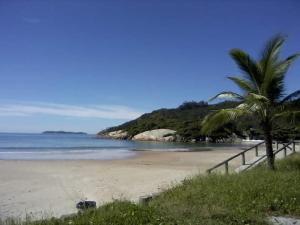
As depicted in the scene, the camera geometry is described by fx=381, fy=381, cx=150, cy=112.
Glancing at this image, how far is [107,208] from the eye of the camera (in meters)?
8.04

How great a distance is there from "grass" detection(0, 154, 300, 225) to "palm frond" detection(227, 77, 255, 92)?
4409mm

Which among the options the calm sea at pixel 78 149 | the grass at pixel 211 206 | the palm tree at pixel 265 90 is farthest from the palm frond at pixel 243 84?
the calm sea at pixel 78 149

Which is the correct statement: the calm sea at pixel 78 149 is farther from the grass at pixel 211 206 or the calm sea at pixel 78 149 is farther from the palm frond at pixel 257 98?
the grass at pixel 211 206

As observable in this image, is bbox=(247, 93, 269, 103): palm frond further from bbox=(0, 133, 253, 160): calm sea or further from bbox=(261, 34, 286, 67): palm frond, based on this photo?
bbox=(0, 133, 253, 160): calm sea

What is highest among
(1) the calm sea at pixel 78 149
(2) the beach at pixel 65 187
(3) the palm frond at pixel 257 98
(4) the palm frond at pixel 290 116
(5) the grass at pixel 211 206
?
(3) the palm frond at pixel 257 98

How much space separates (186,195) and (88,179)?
11.1m

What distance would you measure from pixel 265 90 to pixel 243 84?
0.92 meters

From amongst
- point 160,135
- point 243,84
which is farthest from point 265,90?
point 160,135

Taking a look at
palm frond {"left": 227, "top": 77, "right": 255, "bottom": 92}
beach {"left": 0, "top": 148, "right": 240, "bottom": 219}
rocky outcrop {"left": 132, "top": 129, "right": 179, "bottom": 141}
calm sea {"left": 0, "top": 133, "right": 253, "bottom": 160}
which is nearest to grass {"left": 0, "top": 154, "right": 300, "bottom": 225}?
beach {"left": 0, "top": 148, "right": 240, "bottom": 219}

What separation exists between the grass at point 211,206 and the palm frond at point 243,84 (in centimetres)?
441

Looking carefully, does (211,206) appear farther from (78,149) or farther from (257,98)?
(78,149)

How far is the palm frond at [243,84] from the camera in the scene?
14383 mm

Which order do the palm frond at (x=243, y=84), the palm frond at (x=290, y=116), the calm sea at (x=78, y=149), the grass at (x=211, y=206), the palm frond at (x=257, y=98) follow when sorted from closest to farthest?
the grass at (x=211, y=206) < the palm frond at (x=257, y=98) < the palm frond at (x=290, y=116) < the palm frond at (x=243, y=84) < the calm sea at (x=78, y=149)

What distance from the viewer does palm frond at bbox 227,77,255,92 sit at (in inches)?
566
